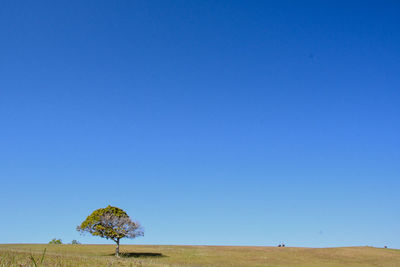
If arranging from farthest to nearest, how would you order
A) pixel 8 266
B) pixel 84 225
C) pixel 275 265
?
1. pixel 84 225
2. pixel 275 265
3. pixel 8 266

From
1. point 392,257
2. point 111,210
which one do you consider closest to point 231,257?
point 111,210

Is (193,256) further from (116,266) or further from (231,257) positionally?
(116,266)

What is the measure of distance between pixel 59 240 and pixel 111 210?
109 metres

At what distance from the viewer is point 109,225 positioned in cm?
5662

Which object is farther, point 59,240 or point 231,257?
point 59,240

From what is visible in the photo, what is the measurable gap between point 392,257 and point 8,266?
3185 inches

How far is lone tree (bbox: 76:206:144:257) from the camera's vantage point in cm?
5591

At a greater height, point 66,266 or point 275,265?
point 66,266

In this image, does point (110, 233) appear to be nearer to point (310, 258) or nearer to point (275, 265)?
point (275, 265)

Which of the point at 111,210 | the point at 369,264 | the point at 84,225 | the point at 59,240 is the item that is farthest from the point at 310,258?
the point at 59,240

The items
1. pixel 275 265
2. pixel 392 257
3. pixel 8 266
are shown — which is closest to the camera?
pixel 8 266

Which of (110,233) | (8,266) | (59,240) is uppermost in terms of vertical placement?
(8,266)

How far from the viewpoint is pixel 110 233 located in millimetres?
55656

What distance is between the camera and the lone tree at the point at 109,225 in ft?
183
